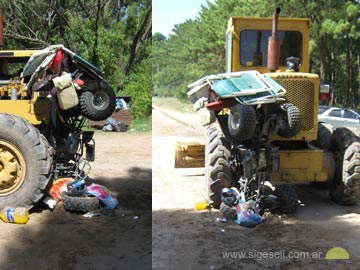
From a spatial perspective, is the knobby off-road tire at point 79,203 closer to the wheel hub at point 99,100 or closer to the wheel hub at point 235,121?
the wheel hub at point 99,100

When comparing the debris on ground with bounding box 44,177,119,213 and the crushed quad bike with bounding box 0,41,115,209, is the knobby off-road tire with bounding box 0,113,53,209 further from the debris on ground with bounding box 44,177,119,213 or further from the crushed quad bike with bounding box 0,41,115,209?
the debris on ground with bounding box 44,177,119,213

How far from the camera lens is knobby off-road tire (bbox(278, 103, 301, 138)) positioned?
5.84m

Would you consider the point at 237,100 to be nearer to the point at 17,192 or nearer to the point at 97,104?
the point at 97,104

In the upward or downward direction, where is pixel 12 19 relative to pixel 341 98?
upward

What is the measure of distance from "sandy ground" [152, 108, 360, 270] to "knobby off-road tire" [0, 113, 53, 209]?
1.43m

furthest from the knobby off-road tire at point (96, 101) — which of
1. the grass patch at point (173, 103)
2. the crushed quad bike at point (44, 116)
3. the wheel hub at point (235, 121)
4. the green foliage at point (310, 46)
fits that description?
the grass patch at point (173, 103)

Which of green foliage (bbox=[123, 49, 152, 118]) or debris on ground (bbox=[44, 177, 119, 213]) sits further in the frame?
green foliage (bbox=[123, 49, 152, 118])

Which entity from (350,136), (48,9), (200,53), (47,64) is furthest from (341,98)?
(47,64)

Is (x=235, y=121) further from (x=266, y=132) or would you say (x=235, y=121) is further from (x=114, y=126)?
(x=114, y=126)

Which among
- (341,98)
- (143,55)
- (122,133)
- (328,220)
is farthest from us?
(341,98)

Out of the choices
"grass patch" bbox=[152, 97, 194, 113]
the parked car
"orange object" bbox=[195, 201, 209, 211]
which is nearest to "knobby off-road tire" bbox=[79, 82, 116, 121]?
"orange object" bbox=[195, 201, 209, 211]

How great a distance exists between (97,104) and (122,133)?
10.3 metres

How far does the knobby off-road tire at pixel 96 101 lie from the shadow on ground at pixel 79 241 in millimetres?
1243

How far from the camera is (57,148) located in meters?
6.42
